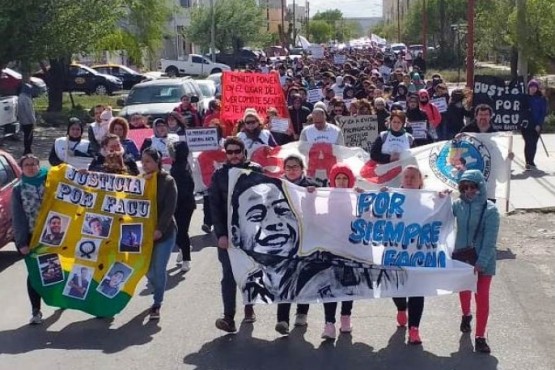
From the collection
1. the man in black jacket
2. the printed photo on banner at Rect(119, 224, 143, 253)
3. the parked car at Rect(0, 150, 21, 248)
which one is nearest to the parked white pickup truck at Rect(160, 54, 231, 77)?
the parked car at Rect(0, 150, 21, 248)

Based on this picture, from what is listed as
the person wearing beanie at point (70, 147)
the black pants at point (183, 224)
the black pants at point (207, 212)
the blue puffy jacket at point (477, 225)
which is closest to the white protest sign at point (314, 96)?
the black pants at point (207, 212)

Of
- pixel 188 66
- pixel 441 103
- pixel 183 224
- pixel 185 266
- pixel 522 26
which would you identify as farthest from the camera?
pixel 188 66

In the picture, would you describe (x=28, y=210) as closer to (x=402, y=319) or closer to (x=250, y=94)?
(x=402, y=319)

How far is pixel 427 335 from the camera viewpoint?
8.12m

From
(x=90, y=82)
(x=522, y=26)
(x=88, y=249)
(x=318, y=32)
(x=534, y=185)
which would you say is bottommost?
(x=534, y=185)

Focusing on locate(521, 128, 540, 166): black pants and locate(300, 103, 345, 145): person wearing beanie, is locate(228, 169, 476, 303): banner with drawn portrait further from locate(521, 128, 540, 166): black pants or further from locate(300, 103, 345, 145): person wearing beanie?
locate(521, 128, 540, 166): black pants

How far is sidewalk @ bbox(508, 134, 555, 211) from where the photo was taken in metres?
14.2

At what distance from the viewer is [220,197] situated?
324 inches

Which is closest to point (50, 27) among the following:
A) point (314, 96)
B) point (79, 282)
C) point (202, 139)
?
point (314, 96)

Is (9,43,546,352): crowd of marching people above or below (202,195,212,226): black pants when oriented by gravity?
above

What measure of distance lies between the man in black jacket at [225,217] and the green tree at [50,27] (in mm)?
16022

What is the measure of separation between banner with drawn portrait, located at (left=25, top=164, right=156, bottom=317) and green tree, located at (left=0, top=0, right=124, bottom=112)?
49.0ft

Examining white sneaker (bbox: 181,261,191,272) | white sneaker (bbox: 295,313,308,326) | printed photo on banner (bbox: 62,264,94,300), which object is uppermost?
printed photo on banner (bbox: 62,264,94,300)

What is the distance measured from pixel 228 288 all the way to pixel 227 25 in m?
64.3
